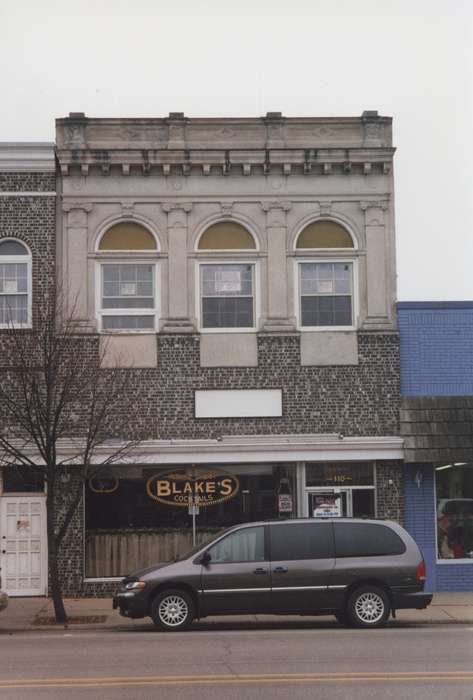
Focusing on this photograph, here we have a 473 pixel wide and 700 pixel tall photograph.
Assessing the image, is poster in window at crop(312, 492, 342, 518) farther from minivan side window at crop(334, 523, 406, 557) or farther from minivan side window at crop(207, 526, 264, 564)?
minivan side window at crop(207, 526, 264, 564)

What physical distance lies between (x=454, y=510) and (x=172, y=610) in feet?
25.3

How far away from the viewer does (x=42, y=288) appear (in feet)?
73.5

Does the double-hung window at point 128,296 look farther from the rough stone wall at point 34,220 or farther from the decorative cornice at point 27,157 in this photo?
the decorative cornice at point 27,157

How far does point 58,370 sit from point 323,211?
6608 mm

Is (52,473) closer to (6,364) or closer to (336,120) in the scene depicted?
(6,364)

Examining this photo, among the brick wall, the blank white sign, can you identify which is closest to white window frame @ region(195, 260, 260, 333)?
the blank white sign

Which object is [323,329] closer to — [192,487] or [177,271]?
[177,271]

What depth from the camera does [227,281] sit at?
2286 centimetres

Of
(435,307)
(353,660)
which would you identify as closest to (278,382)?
(435,307)

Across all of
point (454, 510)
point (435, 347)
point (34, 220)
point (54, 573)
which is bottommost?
point (54, 573)

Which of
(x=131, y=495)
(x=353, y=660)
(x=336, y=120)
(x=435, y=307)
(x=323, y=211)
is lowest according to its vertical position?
(x=353, y=660)

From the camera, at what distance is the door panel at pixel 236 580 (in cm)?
1683

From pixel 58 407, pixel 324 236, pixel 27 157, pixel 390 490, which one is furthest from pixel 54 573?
pixel 324 236

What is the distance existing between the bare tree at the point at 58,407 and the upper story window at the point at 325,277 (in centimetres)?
399
